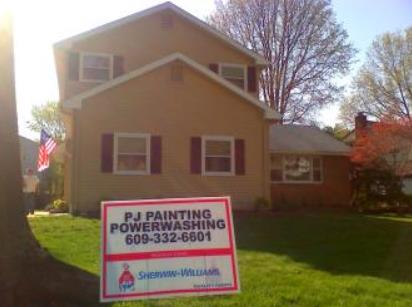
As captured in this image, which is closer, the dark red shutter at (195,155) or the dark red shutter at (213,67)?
the dark red shutter at (195,155)

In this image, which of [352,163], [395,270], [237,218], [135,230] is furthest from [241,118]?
[135,230]

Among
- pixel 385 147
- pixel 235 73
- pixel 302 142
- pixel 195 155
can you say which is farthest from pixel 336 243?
pixel 385 147

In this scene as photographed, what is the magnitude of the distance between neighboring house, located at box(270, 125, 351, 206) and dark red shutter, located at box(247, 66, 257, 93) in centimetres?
313

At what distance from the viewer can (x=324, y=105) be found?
43.1 m

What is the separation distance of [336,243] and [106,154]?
9.16 meters

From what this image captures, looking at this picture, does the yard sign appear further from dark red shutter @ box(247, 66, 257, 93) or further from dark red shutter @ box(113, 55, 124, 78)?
dark red shutter @ box(247, 66, 257, 93)

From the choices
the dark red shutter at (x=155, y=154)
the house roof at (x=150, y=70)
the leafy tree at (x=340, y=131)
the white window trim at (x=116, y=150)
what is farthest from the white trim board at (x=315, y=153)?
the leafy tree at (x=340, y=131)

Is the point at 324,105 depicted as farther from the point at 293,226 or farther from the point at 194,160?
the point at 293,226

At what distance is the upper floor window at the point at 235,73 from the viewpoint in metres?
25.1

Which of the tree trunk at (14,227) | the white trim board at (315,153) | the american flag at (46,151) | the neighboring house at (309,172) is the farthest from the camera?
the white trim board at (315,153)

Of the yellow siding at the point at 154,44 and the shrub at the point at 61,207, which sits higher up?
the yellow siding at the point at 154,44

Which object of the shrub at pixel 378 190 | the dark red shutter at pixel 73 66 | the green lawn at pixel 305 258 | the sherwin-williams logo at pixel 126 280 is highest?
the dark red shutter at pixel 73 66

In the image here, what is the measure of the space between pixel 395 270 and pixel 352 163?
63.5ft

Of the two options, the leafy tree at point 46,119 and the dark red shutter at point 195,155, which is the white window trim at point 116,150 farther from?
the leafy tree at point 46,119
